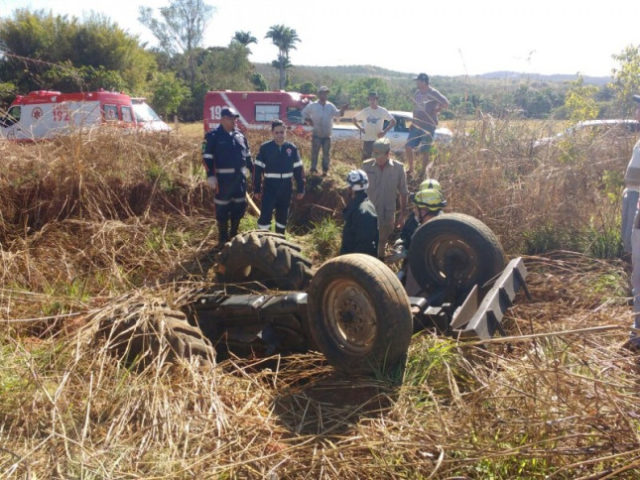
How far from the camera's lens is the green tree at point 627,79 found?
7367 millimetres

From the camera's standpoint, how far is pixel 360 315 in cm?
363

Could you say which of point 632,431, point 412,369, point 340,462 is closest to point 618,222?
point 412,369

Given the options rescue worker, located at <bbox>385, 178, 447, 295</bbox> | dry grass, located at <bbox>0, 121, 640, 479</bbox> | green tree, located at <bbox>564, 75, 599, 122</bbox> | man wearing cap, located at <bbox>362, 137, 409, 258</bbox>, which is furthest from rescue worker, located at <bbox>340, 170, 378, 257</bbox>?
green tree, located at <bbox>564, 75, 599, 122</bbox>

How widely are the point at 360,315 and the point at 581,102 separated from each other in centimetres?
574

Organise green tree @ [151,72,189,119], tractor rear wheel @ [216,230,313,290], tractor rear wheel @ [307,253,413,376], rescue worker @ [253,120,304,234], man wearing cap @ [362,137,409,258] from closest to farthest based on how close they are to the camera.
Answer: tractor rear wheel @ [307,253,413,376] < tractor rear wheel @ [216,230,313,290] < man wearing cap @ [362,137,409,258] < rescue worker @ [253,120,304,234] < green tree @ [151,72,189,119]

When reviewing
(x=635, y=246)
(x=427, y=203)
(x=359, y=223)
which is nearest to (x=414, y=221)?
(x=427, y=203)

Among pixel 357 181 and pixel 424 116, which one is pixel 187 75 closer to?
pixel 424 116

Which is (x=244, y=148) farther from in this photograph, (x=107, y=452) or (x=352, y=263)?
(x=107, y=452)

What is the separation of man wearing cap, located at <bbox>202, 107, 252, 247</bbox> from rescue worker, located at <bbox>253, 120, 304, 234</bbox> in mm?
269

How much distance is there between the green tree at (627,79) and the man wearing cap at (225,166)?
204 inches

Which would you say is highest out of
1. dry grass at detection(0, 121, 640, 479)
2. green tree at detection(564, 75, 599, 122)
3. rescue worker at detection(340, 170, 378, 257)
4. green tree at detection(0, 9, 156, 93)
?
green tree at detection(0, 9, 156, 93)

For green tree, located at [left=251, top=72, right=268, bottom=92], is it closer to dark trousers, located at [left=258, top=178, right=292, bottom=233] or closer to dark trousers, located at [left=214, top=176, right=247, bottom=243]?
dark trousers, located at [left=258, top=178, right=292, bottom=233]

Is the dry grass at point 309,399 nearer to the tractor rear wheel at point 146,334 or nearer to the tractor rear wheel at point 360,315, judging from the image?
the tractor rear wheel at point 146,334

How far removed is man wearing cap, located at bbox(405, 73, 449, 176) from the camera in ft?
30.0
